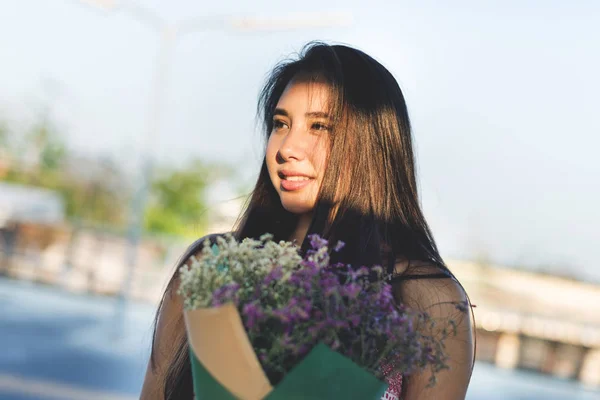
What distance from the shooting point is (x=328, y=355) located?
3.67 ft

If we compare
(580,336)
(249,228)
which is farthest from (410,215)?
(580,336)

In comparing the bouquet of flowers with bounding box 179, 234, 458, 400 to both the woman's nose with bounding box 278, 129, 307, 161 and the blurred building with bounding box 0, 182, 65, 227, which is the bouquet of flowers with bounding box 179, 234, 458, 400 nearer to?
the woman's nose with bounding box 278, 129, 307, 161

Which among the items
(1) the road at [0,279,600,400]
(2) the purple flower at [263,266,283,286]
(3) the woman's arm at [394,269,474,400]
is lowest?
(1) the road at [0,279,600,400]

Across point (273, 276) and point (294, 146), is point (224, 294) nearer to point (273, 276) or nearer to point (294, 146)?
point (273, 276)

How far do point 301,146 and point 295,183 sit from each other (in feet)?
0.25

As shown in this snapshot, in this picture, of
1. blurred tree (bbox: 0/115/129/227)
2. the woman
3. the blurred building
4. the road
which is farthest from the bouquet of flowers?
blurred tree (bbox: 0/115/129/227)

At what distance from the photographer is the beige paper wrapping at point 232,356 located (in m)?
1.13

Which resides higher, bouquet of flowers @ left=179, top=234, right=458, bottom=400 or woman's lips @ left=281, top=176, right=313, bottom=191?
woman's lips @ left=281, top=176, right=313, bottom=191

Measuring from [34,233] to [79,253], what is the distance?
5.18ft

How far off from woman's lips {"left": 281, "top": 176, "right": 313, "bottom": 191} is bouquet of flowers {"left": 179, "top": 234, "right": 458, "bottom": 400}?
55 centimetres

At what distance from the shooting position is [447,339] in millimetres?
1618

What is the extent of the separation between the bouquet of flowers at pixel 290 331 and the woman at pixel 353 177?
0.49 m

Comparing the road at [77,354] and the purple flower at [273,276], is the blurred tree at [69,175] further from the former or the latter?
the purple flower at [273,276]

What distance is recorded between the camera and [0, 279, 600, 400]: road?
11.8 m
